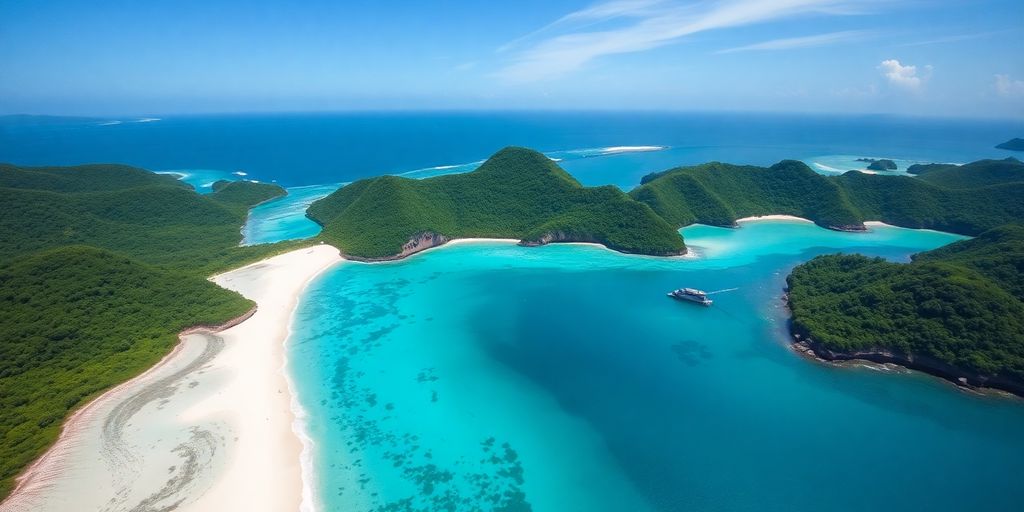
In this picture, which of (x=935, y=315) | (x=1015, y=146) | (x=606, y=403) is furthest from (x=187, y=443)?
(x=1015, y=146)

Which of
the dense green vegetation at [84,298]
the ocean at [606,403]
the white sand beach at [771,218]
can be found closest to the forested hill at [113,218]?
the dense green vegetation at [84,298]

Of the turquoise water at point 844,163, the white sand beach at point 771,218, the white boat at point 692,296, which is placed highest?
the turquoise water at point 844,163

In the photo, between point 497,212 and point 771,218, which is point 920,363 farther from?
point 497,212

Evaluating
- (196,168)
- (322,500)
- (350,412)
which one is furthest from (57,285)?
(196,168)

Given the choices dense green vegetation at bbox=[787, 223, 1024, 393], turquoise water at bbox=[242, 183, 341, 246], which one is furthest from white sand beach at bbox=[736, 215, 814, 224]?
turquoise water at bbox=[242, 183, 341, 246]

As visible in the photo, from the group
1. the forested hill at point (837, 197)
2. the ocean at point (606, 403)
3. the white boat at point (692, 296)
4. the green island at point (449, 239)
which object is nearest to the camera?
the ocean at point (606, 403)

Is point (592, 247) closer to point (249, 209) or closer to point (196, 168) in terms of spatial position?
point (249, 209)

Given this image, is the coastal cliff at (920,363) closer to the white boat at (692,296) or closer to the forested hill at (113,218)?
the white boat at (692,296)
